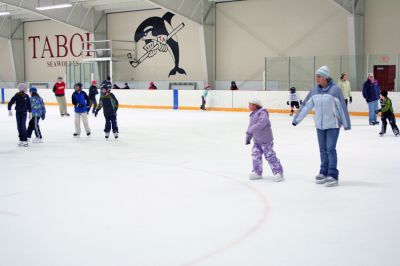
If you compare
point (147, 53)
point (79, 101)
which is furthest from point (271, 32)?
point (79, 101)

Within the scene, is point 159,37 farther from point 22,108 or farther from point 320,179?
point 320,179

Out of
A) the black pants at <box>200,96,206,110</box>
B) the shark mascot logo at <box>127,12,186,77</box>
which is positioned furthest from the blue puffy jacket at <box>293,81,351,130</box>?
the shark mascot logo at <box>127,12,186,77</box>

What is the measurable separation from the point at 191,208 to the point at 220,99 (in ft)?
57.5

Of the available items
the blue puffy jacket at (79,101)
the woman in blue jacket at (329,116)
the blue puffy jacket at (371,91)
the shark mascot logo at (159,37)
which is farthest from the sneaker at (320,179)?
the shark mascot logo at (159,37)

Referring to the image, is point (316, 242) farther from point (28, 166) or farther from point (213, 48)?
point (213, 48)

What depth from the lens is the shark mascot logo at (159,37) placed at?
28.7 m

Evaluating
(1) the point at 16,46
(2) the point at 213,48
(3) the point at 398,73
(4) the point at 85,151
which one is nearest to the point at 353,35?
(3) the point at 398,73

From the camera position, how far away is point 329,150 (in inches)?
256

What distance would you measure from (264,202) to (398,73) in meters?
15.7

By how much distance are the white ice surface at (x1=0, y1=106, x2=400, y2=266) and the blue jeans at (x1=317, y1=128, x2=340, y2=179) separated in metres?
0.24

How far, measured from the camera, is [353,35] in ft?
71.6

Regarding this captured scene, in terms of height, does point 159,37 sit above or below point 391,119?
above

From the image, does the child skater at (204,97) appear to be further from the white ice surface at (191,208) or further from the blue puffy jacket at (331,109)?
the blue puffy jacket at (331,109)

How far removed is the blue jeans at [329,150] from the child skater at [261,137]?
61cm
